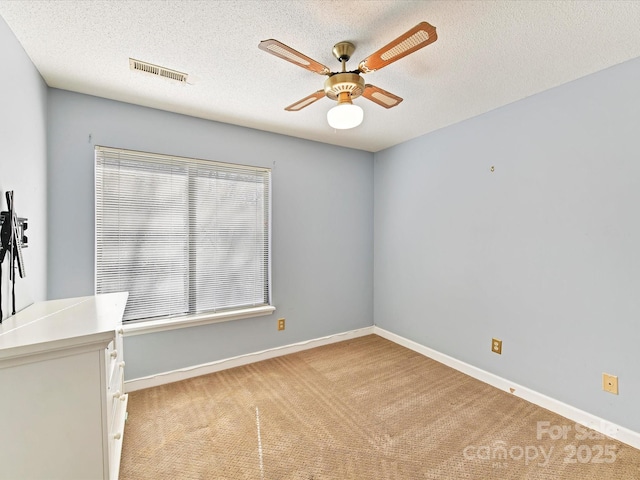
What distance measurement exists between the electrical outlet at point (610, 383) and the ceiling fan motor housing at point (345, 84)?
7.85ft

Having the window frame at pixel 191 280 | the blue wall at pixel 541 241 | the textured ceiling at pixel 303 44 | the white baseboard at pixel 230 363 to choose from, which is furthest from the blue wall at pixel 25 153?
the blue wall at pixel 541 241

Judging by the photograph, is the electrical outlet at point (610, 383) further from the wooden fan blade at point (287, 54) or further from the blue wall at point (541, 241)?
the wooden fan blade at point (287, 54)

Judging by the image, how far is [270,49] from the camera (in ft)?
4.23

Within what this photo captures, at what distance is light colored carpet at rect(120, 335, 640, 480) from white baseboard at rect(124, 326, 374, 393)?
74mm

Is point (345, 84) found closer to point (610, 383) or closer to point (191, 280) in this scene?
point (191, 280)

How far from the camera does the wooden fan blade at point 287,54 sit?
124cm

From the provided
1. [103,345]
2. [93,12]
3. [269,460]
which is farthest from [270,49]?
[269,460]

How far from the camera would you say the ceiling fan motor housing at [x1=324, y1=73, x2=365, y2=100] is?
1.59 meters

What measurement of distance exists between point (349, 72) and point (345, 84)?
6cm

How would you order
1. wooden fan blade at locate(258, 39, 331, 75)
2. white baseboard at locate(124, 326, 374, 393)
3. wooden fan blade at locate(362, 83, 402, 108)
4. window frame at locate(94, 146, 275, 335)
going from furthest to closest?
1. white baseboard at locate(124, 326, 374, 393)
2. window frame at locate(94, 146, 275, 335)
3. wooden fan blade at locate(362, 83, 402, 108)
4. wooden fan blade at locate(258, 39, 331, 75)

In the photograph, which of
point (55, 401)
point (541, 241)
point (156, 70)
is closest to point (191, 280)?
point (55, 401)

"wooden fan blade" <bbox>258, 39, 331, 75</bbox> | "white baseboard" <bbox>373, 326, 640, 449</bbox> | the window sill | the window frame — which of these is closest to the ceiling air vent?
the window frame

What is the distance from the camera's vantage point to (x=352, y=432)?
1.94 meters

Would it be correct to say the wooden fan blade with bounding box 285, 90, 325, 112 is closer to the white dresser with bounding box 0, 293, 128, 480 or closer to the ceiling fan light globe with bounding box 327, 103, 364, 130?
the ceiling fan light globe with bounding box 327, 103, 364, 130
